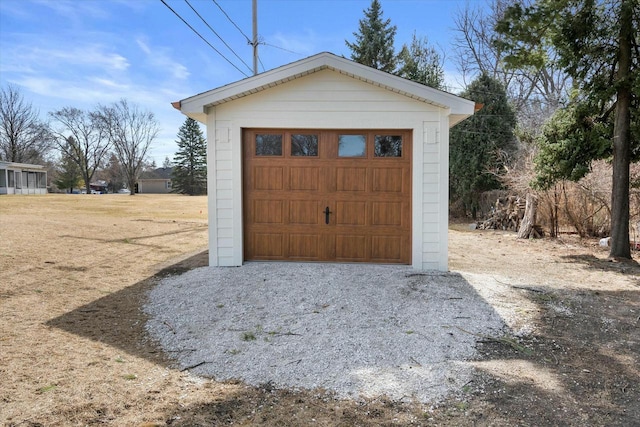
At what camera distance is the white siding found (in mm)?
6617

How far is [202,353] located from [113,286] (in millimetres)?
3499

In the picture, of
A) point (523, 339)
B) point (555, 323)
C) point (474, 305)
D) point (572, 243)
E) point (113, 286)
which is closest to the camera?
point (523, 339)

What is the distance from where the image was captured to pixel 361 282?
5.74 meters

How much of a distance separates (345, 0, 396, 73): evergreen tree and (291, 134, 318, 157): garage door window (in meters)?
19.2

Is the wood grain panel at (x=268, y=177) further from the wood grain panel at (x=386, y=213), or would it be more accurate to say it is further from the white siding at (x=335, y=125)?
the wood grain panel at (x=386, y=213)

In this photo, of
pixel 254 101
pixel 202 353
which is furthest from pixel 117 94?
pixel 202 353

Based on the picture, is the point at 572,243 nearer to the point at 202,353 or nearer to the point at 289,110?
the point at 289,110

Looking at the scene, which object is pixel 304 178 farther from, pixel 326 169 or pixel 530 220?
pixel 530 220

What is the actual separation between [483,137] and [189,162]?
129 ft

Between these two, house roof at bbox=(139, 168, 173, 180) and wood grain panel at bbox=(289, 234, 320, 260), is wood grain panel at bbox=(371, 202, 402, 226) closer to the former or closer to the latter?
wood grain panel at bbox=(289, 234, 320, 260)

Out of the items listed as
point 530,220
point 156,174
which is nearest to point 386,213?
point 530,220

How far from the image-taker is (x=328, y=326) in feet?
14.3

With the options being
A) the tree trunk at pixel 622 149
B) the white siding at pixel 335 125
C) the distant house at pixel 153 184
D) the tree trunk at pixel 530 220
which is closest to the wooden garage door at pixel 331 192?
the white siding at pixel 335 125

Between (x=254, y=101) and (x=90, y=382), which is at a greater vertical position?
(x=254, y=101)
